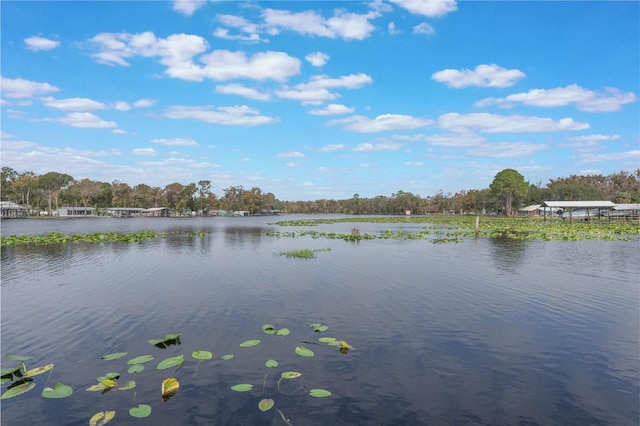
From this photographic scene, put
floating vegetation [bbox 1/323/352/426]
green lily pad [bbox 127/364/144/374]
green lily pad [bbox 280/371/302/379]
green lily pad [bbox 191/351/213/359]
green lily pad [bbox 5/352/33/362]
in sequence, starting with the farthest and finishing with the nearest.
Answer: green lily pad [bbox 5/352/33/362], green lily pad [bbox 191/351/213/359], green lily pad [bbox 127/364/144/374], green lily pad [bbox 280/371/302/379], floating vegetation [bbox 1/323/352/426]

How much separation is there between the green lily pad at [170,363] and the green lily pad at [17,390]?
7.04ft

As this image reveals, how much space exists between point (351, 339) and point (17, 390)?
6.72m

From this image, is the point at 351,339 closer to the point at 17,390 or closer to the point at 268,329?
the point at 268,329

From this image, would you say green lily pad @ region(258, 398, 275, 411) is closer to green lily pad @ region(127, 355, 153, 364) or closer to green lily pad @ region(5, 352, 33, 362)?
green lily pad @ region(127, 355, 153, 364)

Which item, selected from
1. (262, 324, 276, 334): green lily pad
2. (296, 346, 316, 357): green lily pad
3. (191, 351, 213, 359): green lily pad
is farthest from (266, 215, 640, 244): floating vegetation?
(191, 351, 213, 359): green lily pad

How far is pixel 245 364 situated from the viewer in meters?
7.90

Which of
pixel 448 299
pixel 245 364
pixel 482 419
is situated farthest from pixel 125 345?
pixel 448 299

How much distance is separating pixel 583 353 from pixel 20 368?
1207 centimetres

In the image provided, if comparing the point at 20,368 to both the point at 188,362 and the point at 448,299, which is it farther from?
the point at 448,299

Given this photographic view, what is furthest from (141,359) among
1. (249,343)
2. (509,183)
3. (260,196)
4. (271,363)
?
(260,196)

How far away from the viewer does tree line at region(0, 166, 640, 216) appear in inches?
4011

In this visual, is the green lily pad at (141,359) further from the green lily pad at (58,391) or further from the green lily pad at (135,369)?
the green lily pad at (58,391)

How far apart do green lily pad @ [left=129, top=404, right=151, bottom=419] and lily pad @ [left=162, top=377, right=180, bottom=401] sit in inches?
19.6

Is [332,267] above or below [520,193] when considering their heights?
below
